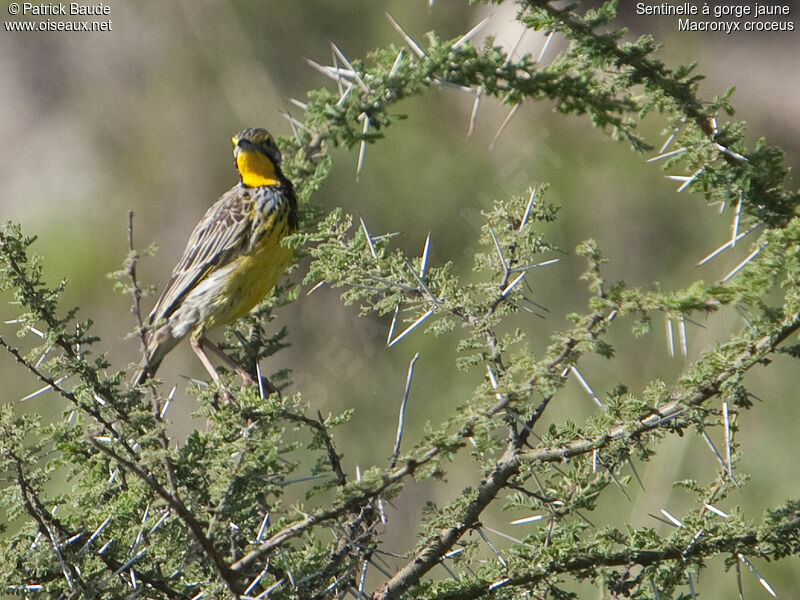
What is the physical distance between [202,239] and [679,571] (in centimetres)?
307

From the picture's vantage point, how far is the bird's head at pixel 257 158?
4.76 metres

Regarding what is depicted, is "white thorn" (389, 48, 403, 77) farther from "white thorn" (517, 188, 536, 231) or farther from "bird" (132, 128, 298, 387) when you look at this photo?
"bird" (132, 128, 298, 387)

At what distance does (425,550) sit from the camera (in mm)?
2186

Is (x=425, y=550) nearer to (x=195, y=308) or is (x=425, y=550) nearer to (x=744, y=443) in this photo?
(x=195, y=308)

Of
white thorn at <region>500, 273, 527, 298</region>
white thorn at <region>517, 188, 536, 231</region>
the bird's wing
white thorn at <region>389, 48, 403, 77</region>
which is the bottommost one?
white thorn at <region>500, 273, 527, 298</region>

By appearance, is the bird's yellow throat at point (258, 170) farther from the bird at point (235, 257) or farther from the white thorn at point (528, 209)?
the white thorn at point (528, 209)

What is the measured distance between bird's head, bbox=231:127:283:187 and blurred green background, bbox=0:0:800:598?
1.47 meters

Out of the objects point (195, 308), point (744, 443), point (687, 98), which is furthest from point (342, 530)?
point (744, 443)

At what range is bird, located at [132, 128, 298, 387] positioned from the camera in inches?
174

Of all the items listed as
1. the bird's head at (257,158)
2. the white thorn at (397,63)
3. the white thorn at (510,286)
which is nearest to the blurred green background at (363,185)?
the bird's head at (257,158)

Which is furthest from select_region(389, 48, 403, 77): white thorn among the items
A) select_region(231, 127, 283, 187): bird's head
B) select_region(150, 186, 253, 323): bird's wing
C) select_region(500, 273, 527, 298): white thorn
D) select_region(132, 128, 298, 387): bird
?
select_region(231, 127, 283, 187): bird's head

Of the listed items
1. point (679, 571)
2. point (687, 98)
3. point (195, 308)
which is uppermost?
point (195, 308)

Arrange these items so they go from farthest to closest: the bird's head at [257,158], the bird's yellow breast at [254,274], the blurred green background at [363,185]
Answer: the blurred green background at [363,185] → the bird's head at [257,158] → the bird's yellow breast at [254,274]

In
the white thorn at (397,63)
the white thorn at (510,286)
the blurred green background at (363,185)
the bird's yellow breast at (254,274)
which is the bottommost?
the white thorn at (510,286)
